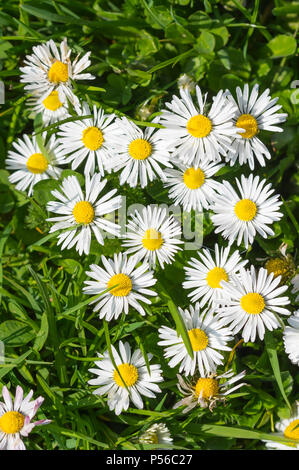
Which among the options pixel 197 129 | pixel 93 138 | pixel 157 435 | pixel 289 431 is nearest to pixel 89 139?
A: pixel 93 138

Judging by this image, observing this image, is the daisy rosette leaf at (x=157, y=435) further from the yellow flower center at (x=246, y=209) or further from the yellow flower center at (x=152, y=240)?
the yellow flower center at (x=246, y=209)

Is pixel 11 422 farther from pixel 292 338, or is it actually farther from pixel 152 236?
pixel 292 338

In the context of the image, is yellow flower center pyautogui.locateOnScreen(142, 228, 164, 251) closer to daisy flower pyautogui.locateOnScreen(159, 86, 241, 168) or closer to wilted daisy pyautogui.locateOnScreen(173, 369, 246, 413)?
daisy flower pyautogui.locateOnScreen(159, 86, 241, 168)

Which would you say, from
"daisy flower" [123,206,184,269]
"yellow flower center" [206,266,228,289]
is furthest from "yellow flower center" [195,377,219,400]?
"daisy flower" [123,206,184,269]

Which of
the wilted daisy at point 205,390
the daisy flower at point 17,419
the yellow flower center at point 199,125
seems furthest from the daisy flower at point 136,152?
the daisy flower at point 17,419
